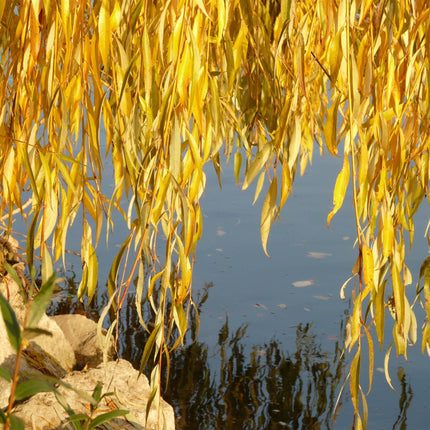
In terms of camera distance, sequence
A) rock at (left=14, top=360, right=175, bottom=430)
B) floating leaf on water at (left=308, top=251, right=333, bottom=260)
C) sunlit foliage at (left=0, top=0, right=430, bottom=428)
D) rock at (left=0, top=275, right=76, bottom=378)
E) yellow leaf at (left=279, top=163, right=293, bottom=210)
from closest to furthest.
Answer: sunlit foliage at (left=0, top=0, right=430, bottom=428) < yellow leaf at (left=279, top=163, right=293, bottom=210) < rock at (left=14, top=360, right=175, bottom=430) < rock at (left=0, top=275, right=76, bottom=378) < floating leaf on water at (left=308, top=251, right=333, bottom=260)

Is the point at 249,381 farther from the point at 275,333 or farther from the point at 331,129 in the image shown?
the point at 331,129

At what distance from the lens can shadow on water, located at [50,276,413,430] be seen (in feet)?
7.46

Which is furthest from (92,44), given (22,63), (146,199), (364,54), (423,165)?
(423,165)

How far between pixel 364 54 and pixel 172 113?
1.27 feet

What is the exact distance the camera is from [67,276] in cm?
328

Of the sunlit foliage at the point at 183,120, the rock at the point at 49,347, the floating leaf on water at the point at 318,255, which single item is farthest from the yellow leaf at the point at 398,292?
the floating leaf on water at the point at 318,255

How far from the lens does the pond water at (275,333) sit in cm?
232

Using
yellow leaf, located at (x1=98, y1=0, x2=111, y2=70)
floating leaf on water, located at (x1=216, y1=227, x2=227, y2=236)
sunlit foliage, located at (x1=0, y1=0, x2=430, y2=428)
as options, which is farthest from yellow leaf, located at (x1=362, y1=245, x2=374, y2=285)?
floating leaf on water, located at (x1=216, y1=227, x2=227, y2=236)

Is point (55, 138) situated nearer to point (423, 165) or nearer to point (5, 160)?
point (5, 160)

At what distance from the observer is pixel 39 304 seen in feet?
2.21

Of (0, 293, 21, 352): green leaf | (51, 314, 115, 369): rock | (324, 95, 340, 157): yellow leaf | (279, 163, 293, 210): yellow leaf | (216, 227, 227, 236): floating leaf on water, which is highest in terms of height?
(324, 95, 340, 157): yellow leaf

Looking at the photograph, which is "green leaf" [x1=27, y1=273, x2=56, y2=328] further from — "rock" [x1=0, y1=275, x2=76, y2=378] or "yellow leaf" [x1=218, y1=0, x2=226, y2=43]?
"rock" [x1=0, y1=275, x2=76, y2=378]

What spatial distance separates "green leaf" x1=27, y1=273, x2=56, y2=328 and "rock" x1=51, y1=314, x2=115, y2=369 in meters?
1.78

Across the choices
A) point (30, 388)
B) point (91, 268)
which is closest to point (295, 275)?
point (91, 268)
